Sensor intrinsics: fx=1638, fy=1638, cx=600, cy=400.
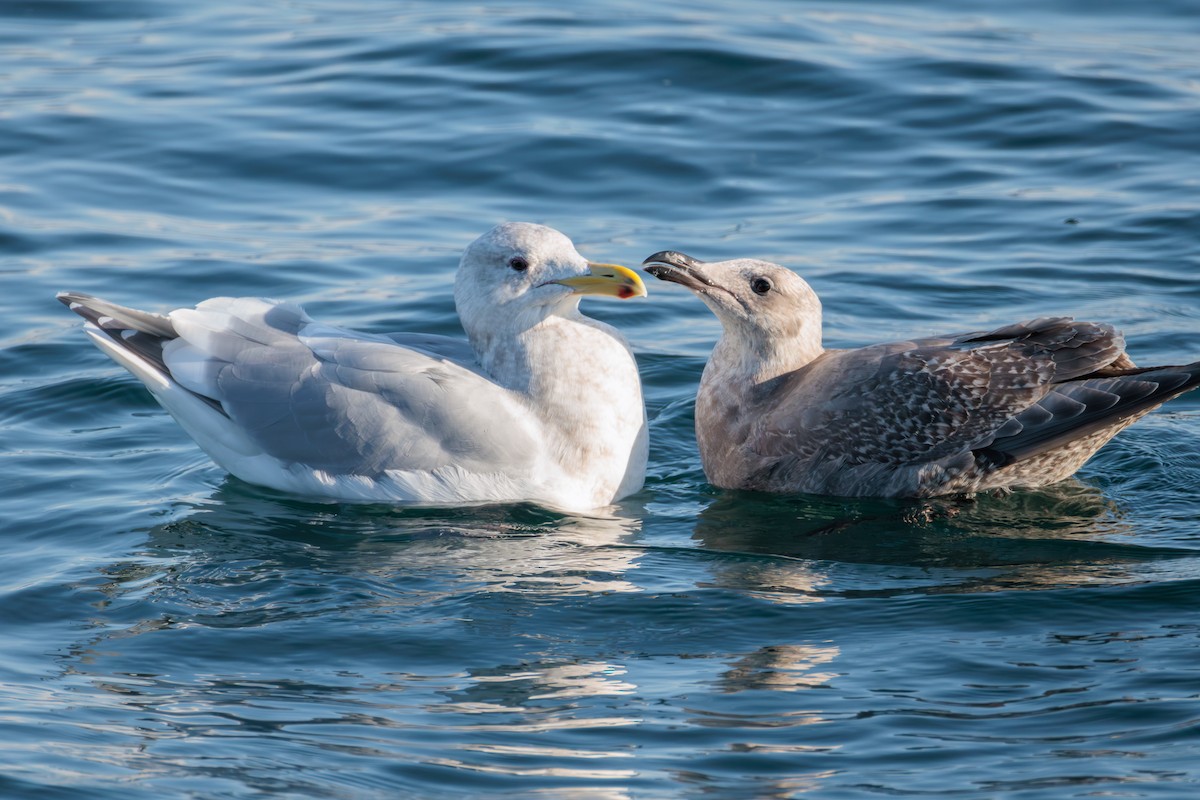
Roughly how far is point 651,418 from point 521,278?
1751 millimetres

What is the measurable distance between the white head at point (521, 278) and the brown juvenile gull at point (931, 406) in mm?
488

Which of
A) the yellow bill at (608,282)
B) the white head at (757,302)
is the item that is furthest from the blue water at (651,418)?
A: the yellow bill at (608,282)

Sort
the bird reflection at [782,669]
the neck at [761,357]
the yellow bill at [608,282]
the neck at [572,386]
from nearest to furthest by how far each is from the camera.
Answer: the bird reflection at [782,669]
the yellow bill at [608,282]
the neck at [572,386]
the neck at [761,357]

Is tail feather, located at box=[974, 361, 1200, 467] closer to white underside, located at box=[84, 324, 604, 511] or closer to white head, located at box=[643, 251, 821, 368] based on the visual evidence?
white head, located at box=[643, 251, 821, 368]

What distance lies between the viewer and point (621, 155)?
1259cm

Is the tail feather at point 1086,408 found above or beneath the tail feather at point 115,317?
beneath

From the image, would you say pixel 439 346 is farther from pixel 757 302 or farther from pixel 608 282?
pixel 757 302

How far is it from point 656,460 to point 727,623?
2257 millimetres

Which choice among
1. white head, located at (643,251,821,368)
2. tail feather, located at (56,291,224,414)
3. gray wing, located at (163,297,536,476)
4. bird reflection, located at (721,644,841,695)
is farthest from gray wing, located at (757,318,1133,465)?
tail feather, located at (56,291,224,414)

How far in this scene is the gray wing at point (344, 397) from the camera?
711 centimetres

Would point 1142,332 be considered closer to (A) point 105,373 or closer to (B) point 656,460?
(B) point 656,460

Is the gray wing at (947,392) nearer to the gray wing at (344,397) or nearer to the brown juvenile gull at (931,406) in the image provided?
the brown juvenile gull at (931,406)

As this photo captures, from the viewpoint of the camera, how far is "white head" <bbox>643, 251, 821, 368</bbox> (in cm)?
760

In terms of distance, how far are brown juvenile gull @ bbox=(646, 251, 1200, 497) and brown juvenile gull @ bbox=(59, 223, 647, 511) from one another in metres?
0.55
